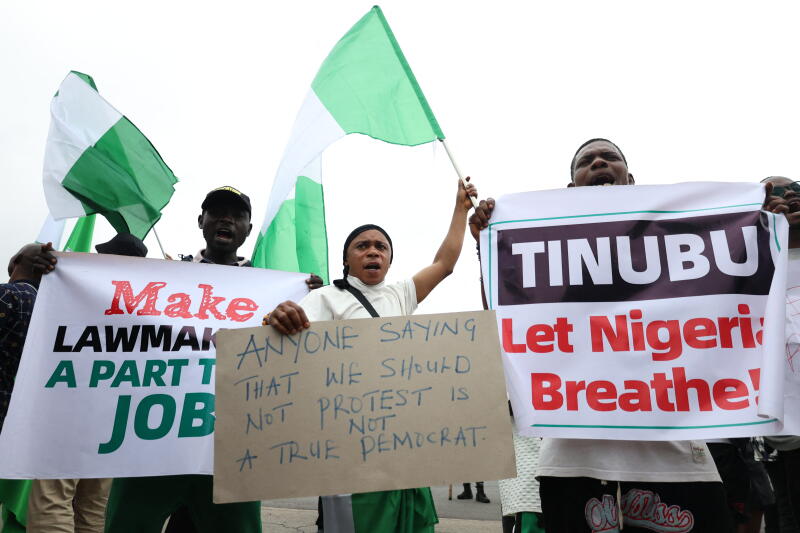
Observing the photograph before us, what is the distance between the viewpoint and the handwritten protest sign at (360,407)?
178 cm

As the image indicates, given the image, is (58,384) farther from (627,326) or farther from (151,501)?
(627,326)

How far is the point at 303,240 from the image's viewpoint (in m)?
3.63

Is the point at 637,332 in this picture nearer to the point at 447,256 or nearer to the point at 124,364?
the point at 447,256

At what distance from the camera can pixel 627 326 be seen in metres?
2.03

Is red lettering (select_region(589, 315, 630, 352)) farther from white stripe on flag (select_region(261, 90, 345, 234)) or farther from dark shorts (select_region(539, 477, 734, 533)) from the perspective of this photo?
white stripe on flag (select_region(261, 90, 345, 234))

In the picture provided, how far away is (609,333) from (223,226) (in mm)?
2098

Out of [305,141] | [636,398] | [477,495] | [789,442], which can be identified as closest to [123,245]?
[305,141]

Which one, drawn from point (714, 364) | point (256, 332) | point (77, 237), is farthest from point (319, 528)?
point (714, 364)

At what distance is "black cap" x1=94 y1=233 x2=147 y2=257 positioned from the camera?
3361mm

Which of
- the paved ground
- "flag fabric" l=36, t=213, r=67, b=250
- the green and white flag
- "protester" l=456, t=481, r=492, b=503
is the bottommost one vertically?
the paved ground

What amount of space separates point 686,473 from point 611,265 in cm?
77

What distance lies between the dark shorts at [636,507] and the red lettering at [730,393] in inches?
10.6

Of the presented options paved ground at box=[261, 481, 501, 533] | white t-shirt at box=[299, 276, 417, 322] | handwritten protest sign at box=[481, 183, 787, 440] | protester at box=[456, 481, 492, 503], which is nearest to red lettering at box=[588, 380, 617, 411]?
handwritten protest sign at box=[481, 183, 787, 440]

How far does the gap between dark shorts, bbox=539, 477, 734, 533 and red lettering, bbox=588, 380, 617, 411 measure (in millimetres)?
248
